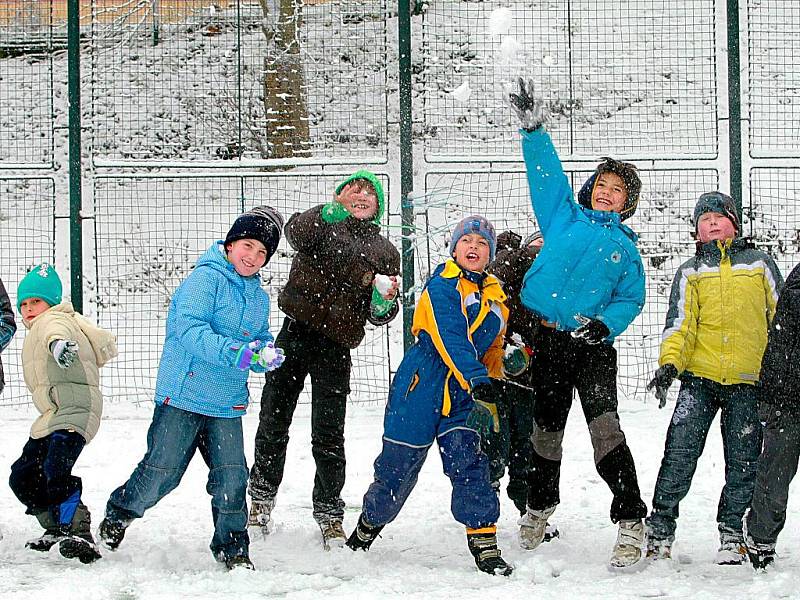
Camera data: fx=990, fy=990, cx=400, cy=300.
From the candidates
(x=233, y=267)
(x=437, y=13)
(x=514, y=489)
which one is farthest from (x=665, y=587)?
(x=437, y=13)

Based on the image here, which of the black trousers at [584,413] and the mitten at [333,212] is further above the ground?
the mitten at [333,212]

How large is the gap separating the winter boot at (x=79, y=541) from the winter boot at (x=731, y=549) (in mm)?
2667

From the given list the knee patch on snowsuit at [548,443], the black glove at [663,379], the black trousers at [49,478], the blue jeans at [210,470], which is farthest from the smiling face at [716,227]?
the black trousers at [49,478]

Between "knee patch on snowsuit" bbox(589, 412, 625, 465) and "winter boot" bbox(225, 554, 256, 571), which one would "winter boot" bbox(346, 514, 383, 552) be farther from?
"knee patch on snowsuit" bbox(589, 412, 625, 465)

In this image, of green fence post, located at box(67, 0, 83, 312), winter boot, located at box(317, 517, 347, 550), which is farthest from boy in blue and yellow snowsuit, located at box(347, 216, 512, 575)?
green fence post, located at box(67, 0, 83, 312)

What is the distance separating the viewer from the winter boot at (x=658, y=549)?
428 cm

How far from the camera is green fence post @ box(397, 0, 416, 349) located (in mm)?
7238

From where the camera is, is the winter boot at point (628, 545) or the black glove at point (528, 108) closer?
the winter boot at point (628, 545)

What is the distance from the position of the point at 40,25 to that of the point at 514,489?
223 inches

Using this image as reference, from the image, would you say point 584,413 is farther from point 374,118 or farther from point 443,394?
point 374,118

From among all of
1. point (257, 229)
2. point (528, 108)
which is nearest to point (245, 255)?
point (257, 229)

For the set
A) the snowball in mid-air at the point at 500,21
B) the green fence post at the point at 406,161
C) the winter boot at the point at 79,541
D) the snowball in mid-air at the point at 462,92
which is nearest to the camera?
the winter boot at the point at 79,541

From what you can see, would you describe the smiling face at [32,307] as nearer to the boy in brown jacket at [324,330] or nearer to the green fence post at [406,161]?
the boy in brown jacket at [324,330]

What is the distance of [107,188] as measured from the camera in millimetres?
7812
